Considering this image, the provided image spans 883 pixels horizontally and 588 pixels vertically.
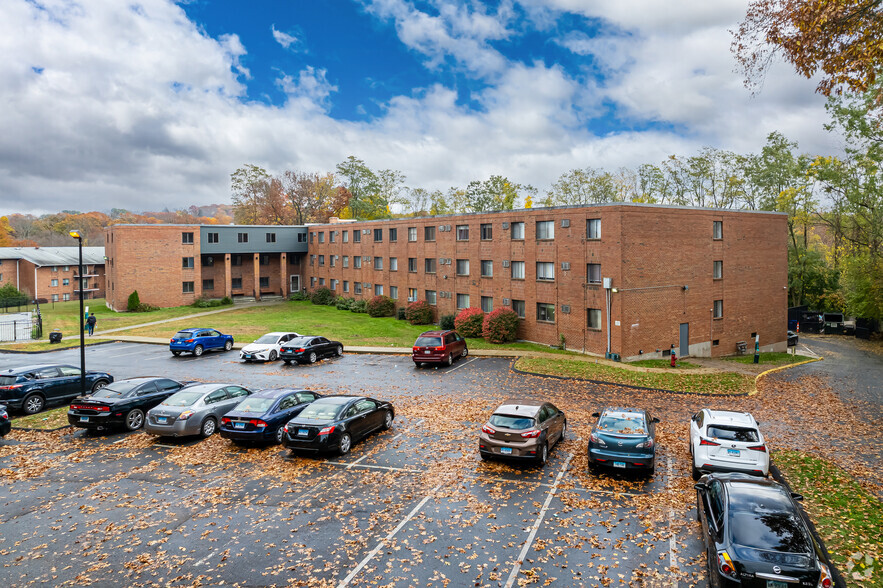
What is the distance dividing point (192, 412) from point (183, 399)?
901mm

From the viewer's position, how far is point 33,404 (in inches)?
807

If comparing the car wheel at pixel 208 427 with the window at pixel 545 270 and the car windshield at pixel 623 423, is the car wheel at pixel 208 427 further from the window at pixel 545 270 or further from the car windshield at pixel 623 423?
the window at pixel 545 270

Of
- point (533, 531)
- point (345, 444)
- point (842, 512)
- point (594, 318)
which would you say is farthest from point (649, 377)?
point (533, 531)

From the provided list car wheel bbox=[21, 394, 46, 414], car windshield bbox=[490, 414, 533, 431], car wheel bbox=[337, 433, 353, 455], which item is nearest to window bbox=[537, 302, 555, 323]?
car windshield bbox=[490, 414, 533, 431]

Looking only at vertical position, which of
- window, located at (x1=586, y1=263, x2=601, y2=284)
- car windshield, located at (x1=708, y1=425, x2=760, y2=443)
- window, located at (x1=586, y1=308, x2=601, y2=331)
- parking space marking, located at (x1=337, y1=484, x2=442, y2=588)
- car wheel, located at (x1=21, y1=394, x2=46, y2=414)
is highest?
window, located at (x1=586, y1=263, x2=601, y2=284)

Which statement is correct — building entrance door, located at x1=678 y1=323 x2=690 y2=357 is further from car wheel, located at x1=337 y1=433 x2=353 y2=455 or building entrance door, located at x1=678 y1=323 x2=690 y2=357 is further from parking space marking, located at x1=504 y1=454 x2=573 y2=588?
car wheel, located at x1=337 y1=433 x2=353 y2=455

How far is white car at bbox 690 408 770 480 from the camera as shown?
490 inches

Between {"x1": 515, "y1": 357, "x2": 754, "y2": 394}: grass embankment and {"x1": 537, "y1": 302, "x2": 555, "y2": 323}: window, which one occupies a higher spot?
{"x1": 537, "y1": 302, "x2": 555, "y2": 323}: window

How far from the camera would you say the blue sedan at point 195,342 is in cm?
3150

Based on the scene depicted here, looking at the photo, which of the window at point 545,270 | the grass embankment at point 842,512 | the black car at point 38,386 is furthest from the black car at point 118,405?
the window at point 545,270

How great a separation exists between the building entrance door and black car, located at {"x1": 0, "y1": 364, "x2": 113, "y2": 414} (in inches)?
1230

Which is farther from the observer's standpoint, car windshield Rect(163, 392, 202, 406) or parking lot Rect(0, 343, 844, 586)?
car windshield Rect(163, 392, 202, 406)

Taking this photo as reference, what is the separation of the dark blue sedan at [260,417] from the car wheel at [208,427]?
1.20m

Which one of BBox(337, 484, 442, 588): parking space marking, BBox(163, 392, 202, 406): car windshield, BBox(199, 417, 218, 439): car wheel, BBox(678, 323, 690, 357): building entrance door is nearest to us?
BBox(337, 484, 442, 588): parking space marking
